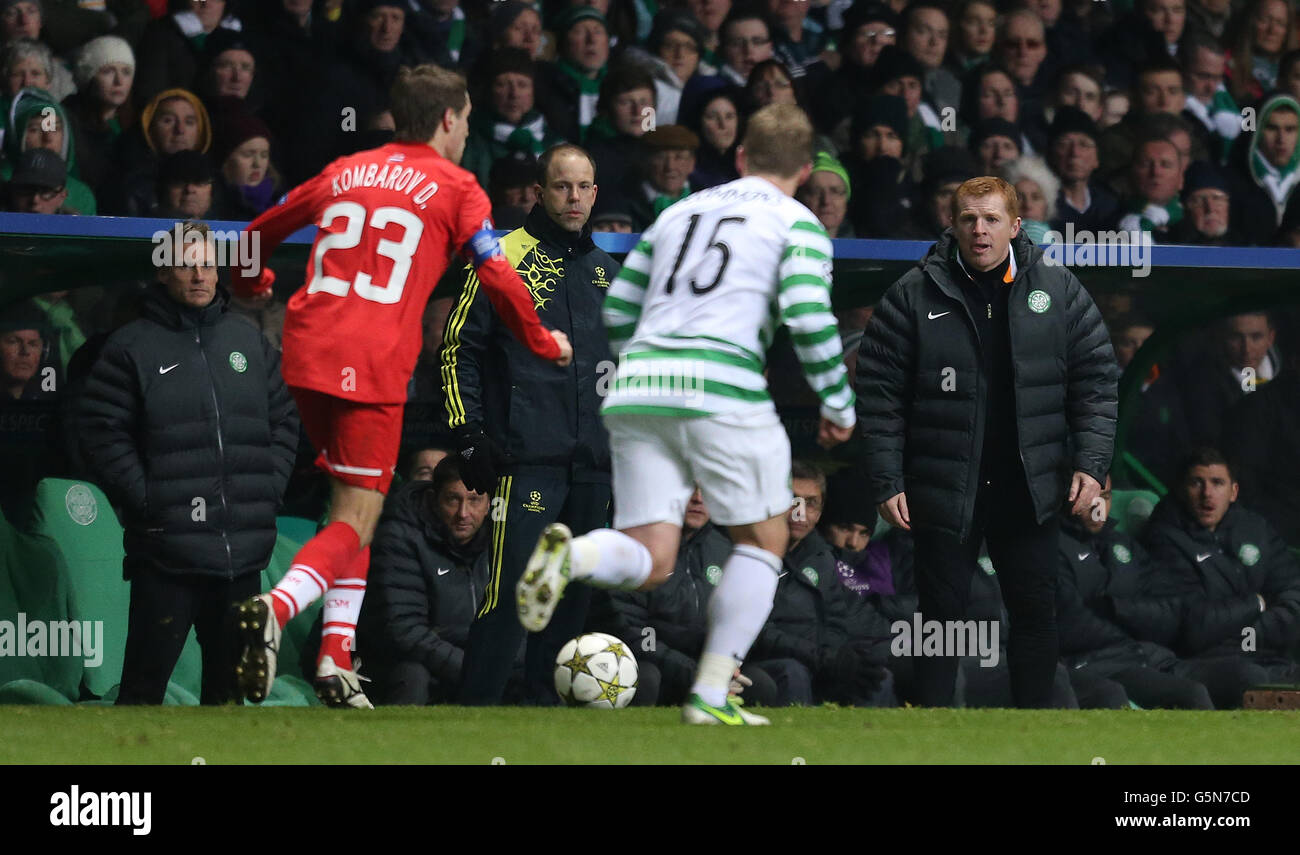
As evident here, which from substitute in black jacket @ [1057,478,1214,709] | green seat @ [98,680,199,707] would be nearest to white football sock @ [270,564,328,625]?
green seat @ [98,680,199,707]

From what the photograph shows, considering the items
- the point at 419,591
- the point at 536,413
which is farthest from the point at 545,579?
the point at 419,591

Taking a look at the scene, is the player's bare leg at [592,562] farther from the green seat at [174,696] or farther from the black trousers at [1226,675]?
the black trousers at [1226,675]

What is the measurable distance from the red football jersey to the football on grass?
4.13 ft

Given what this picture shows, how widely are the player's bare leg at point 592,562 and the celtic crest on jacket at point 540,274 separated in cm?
162

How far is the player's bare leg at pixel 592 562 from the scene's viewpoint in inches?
202

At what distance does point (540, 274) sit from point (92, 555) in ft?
7.74

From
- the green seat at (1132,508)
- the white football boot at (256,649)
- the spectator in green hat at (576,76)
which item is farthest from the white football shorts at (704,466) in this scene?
the spectator in green hat at (576,76)

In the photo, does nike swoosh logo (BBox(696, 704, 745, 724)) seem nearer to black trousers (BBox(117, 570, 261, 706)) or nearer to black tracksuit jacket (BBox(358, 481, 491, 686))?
black trousers (BBox(117, 570, 261, 706))

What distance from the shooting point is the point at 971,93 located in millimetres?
10945

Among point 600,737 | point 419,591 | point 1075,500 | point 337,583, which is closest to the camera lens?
point 600,737

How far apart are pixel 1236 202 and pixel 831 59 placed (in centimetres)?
244

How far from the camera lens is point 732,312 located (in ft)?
18.0

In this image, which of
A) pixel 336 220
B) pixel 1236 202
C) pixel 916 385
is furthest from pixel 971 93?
pixel 336 220

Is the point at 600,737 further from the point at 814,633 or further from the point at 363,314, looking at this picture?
the point at 814,633
